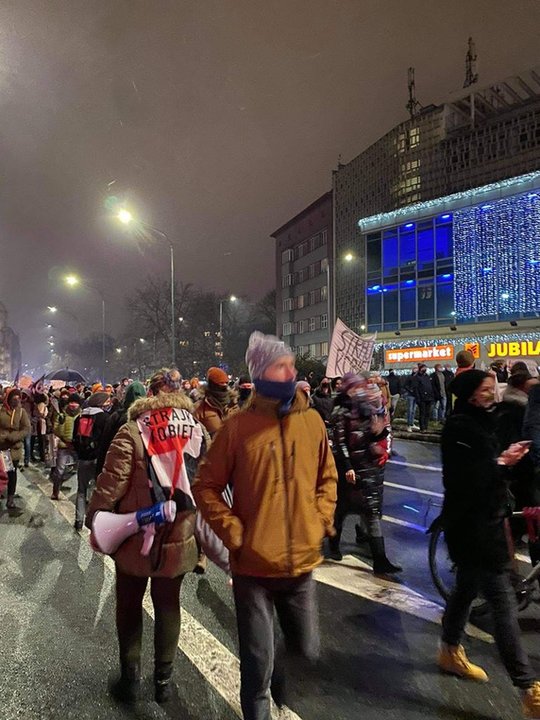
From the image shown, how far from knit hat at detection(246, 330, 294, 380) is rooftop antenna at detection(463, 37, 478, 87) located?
157 feet

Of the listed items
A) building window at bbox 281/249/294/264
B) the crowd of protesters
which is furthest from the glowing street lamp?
building window at bbox 281/249/294/264

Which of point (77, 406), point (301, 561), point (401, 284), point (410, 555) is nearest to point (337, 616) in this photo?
point (410, 555)

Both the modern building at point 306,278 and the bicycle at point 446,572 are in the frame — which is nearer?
the bicycle at point 446,572

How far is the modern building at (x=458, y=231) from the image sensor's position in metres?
27.2

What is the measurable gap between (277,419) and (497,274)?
28897 millimetres

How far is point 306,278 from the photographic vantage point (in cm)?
5641

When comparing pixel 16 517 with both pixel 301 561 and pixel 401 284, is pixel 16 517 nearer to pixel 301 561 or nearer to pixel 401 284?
pixel 301 561

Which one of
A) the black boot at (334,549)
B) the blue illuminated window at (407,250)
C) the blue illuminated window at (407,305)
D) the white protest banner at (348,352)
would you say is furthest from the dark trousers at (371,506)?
the blue illuminated window at (407,250)

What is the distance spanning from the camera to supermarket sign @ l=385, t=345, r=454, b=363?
99.0 ft

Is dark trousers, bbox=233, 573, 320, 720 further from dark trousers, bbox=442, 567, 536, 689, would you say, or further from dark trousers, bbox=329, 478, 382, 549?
dark trousers, bbox=329, 478, 382, 549

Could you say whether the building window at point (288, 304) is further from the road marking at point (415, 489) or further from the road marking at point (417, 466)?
the road marking at point (415, 489)

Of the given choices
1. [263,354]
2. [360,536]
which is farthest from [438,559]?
[263,354]

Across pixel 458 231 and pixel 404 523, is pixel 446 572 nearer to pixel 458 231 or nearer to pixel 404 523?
pixel 404 523

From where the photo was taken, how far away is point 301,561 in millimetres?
2486
